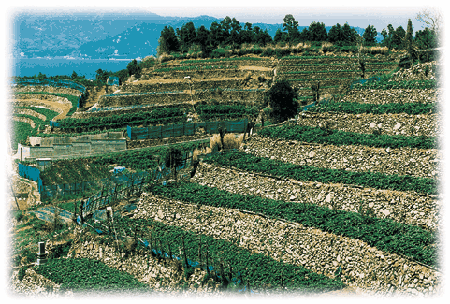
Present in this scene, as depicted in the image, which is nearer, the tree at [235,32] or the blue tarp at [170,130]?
the blue tarp at [170,130]

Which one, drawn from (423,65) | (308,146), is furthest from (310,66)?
(308,146)

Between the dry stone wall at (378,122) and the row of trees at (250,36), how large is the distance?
47804 millimetres

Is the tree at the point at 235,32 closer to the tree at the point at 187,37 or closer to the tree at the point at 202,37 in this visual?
the tree at the point at 202,37

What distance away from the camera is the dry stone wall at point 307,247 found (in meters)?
20.8

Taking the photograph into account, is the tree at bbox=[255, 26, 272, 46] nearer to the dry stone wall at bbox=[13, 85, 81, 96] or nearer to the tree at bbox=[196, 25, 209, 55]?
the tree at bbox=[196, 25, 209, 55]

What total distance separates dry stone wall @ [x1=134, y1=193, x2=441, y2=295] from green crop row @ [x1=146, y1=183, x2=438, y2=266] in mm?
296

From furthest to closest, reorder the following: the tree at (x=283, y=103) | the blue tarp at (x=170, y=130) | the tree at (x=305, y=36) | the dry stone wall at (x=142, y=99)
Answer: the tree at (x=305, y=36) → the dry stone wall at (x=142, y=99) → the blue tarp at (x=170, y=130) → the tree at (x=283, y=103)

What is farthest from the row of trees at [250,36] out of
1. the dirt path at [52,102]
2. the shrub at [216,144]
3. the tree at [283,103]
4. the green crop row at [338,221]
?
the green crop row at [338,221]

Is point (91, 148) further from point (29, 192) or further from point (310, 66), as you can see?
point (310, 66)

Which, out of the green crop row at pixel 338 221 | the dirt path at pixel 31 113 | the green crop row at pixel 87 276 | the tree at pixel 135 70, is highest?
the tree at pixel 135 70

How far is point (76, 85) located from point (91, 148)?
34.4 m

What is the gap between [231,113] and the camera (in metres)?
56.4

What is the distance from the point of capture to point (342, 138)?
95.7 feet

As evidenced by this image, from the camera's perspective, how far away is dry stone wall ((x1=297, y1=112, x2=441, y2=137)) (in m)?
28.2
